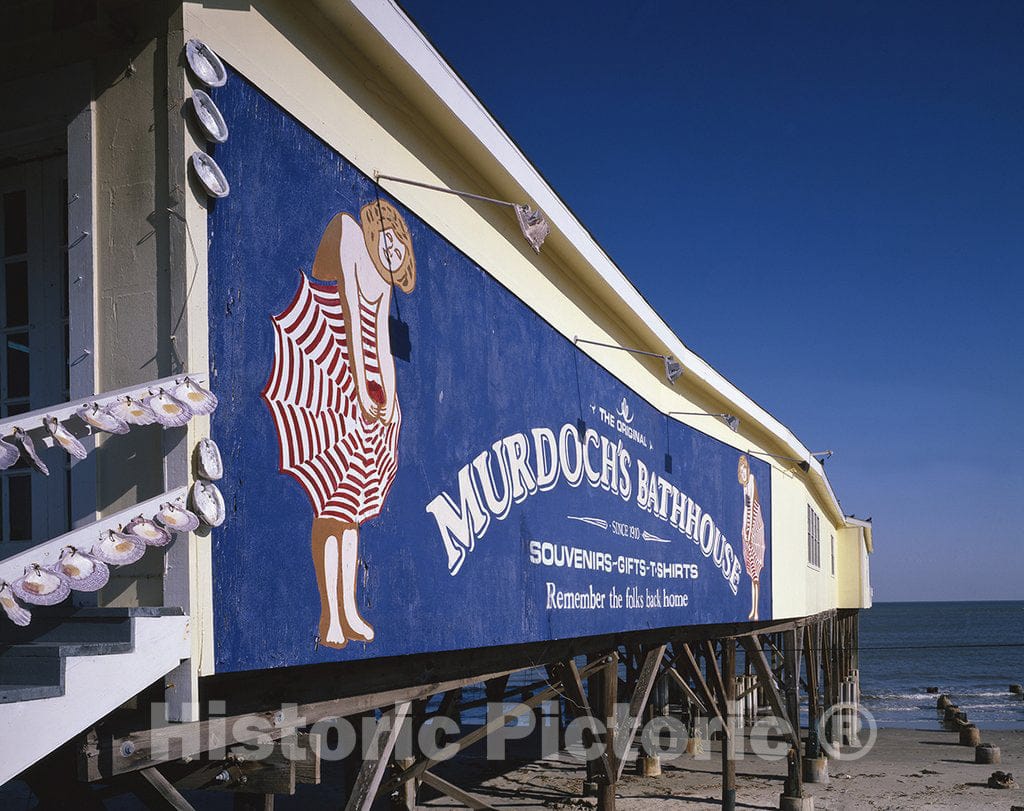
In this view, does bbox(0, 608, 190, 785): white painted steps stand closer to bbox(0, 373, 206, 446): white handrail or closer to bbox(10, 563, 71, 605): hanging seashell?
bbox(10, 563, 71, 605): hanging seashell

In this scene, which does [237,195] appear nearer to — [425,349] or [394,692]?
[425,349]

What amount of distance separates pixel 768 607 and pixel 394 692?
10043 millimetres

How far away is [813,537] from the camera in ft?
65.9

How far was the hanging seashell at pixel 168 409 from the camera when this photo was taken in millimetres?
3348

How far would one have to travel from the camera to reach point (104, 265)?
3.72 metres

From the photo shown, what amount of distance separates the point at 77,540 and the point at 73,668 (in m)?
0.37

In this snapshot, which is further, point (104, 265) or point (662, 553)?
point (662, 553)

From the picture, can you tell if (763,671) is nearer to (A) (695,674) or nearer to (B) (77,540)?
(A) (695,674)

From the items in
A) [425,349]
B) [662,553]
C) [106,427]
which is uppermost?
[425,349]

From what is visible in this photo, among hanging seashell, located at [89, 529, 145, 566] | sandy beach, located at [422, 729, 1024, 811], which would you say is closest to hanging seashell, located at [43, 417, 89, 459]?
hanging seashell, located at [89, 529, 145, 566]

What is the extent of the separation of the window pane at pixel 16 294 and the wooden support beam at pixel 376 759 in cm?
257

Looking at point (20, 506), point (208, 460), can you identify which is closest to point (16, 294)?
point (20, 506)

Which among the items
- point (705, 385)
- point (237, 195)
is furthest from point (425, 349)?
point (705, 385)

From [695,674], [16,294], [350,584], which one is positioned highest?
[16,294]
